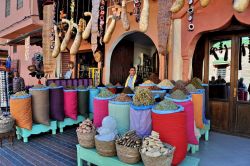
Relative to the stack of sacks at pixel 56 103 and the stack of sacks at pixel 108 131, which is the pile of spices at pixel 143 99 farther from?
the stack of sacks at pixel 56 103

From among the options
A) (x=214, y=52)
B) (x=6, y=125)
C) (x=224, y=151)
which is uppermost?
(x=214, y=52)

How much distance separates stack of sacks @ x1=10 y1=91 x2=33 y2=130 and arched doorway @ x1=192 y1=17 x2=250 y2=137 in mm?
3992

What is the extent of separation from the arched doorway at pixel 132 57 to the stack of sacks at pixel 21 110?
3282 millimetres

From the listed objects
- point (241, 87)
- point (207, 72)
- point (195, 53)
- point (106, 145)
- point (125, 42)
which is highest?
point (125, 42)

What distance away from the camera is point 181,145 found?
86.4 inches

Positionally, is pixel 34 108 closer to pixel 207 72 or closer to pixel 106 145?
pixel 106 145

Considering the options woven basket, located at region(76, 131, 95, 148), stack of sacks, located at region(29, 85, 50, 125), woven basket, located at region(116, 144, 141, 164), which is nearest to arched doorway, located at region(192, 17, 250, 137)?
woven basket, located at region(116, 144, 141, 164)

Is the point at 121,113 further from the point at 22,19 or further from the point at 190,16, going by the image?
the point at 22,19

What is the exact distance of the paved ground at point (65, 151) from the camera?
9.96ft

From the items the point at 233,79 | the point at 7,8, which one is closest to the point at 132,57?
the point at 233,79

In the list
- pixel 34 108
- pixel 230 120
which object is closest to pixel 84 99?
pixel 34 108

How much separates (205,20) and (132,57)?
3.68 m

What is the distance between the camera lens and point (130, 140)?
218cm

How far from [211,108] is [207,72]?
878 millimetres
